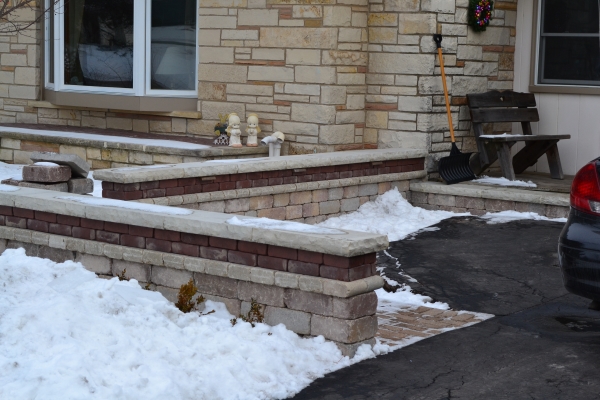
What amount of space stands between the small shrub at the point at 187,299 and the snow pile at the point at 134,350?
84 mm

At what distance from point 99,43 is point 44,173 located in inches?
186

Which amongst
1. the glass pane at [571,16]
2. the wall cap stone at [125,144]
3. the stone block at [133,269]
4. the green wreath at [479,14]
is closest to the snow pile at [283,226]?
the stone block at [133,269]

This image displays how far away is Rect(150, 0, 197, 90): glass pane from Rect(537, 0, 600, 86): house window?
4.18m

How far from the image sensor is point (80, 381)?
4.29m

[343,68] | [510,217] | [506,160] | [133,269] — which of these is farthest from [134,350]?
[506,160]

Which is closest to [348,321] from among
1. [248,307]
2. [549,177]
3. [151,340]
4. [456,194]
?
[248,307]

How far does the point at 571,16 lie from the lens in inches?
436

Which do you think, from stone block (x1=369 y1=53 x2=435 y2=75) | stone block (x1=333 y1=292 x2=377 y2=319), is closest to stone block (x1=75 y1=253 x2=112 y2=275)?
stone block (x1=333 y1=292 x2=377 y2=319)

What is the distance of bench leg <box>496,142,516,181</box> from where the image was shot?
10.2m

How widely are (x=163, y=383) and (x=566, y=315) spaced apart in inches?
118

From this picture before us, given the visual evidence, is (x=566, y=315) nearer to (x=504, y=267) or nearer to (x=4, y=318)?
(x=504, y=267)

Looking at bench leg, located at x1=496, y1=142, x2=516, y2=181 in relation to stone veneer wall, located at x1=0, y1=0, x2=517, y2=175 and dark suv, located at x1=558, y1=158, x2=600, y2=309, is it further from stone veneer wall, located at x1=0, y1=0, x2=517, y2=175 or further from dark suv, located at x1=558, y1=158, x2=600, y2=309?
dark suv, located at x1=558, y1=158, x2=600, y2=309

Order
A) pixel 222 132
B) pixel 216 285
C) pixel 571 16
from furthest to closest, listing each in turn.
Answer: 1. pixel 571 16
2. pixel 222 132
3. pixel 216 285

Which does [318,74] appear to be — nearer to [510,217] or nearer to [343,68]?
[343,68]
